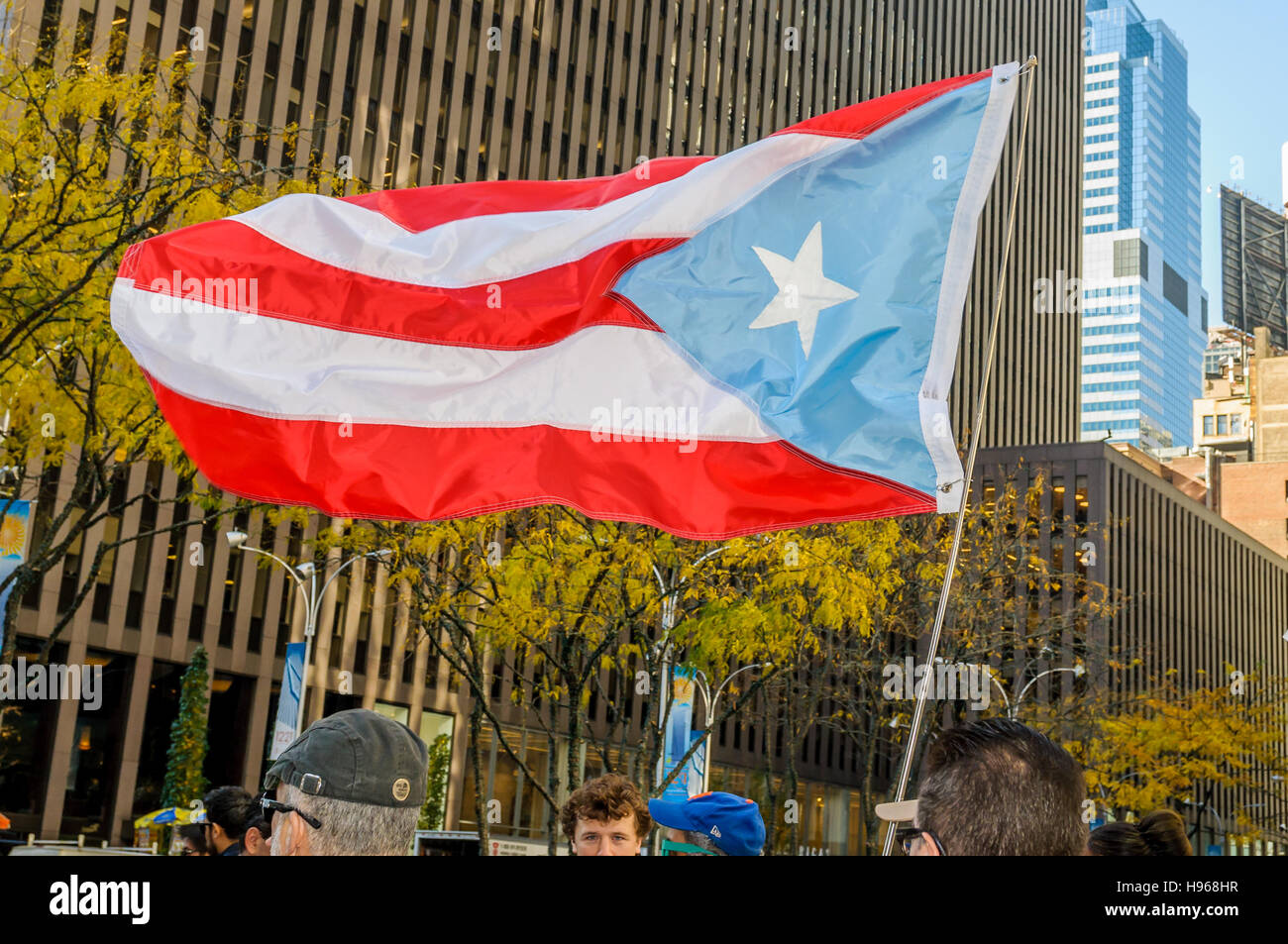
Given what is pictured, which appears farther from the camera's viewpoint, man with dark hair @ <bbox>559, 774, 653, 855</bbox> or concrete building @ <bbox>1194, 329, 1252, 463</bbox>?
concrete building @ <bbox>1194, 329, 1252, 463</bbox>

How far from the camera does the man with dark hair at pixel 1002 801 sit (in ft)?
8.90

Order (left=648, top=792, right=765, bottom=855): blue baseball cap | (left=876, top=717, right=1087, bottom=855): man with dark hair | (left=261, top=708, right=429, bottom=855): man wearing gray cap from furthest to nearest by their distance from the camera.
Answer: (left=648, top=792, right=765, bottom=855): blue baseball cap → (left=261, top=708, right=429, bottom=855): man wearing gray cap → (left=876, top=717, right=1087, bottom=855): man with dark hair

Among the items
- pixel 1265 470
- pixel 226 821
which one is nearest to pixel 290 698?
pixel 226 821

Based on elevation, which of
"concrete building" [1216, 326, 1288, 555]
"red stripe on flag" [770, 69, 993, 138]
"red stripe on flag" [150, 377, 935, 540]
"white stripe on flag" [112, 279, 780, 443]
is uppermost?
"concrete building" [1216, 326, 1288, 555]

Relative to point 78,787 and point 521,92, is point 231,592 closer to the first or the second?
point 78,787

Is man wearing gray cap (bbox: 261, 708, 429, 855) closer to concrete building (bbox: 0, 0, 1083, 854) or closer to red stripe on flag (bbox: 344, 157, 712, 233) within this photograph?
red stripe on flag (bbox: 344, 157, 712, 233)

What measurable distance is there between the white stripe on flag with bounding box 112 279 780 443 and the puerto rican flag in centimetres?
1

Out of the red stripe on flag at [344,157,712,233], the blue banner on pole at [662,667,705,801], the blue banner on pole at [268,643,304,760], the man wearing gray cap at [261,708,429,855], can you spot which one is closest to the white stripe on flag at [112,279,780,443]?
the red stripe on flag at [344,157,712,233]

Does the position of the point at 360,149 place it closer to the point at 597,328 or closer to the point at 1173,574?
the point at 597,328

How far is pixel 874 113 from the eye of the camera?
23.9ft

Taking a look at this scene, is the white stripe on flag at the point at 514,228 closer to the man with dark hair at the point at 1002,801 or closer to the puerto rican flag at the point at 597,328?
the puerto rican flag at the point at 597,328

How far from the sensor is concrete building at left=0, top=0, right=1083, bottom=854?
137ft
